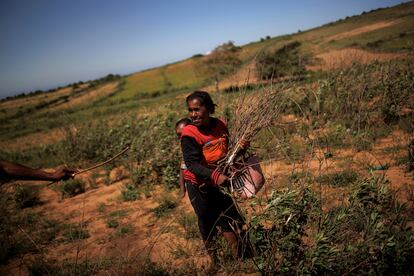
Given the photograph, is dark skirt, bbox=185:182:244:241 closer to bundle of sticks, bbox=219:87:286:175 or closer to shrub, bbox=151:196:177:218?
bundle of sticks, bbox=219:87:286:175

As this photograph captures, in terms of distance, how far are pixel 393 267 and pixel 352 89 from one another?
4.81 m

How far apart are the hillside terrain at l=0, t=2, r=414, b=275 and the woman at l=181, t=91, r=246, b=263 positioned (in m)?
0.25

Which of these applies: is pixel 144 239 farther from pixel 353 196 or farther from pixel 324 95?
pixel 324 95

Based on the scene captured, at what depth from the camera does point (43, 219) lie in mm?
4586

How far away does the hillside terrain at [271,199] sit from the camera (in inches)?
74.2

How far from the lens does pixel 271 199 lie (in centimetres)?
200

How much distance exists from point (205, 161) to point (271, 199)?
0.59 m

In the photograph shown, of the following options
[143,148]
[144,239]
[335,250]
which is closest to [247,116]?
[335,250]

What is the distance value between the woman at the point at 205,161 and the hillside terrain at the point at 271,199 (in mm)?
249

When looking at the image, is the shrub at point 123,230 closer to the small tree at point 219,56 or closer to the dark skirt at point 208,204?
the dark skirt at point 208,204

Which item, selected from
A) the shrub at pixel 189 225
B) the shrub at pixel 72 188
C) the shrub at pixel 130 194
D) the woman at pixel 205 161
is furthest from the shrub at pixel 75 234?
the woman at pixel 205 161

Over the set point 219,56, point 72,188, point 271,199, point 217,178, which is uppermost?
point 219,56

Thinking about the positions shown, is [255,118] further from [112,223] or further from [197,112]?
[112,223]

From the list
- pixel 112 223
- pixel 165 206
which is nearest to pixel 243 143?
pixel 165 206
